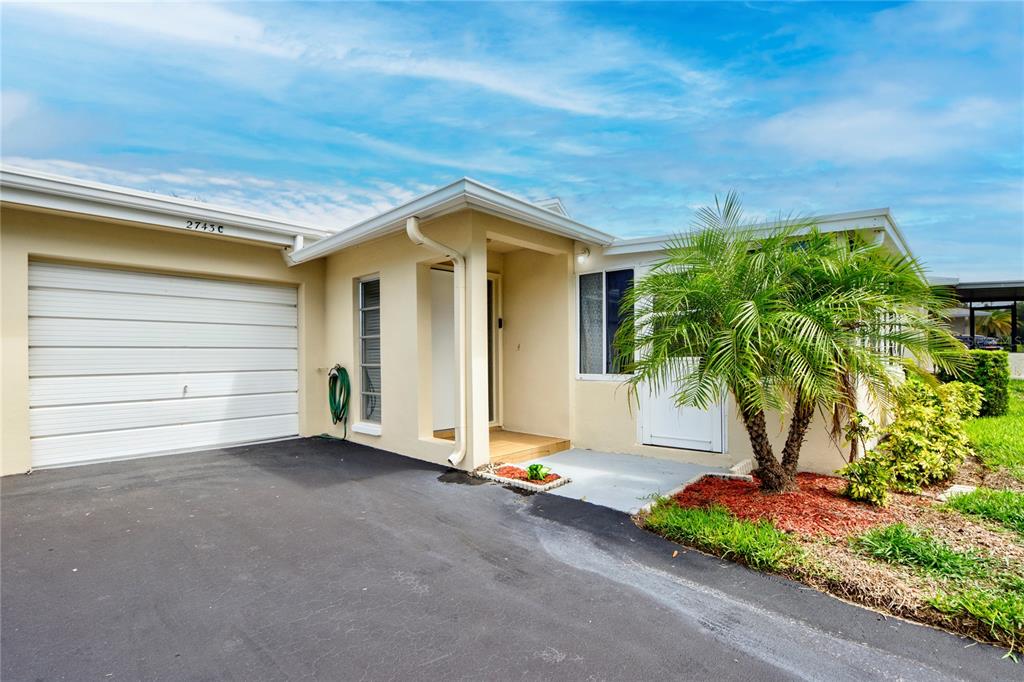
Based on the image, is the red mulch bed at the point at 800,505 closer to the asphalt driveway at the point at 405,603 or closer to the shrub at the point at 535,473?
the asphalt driveway at the point at 405,603

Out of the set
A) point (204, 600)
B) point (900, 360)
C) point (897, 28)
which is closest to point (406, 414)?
point (204, 600)

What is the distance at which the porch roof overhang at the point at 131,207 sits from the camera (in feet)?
16.6

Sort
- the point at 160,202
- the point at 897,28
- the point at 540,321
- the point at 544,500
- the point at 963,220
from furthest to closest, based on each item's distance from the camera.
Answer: the point at 963,220, the point at 540,321, the point at 897,28, the point at 160,202, the point at 544,500

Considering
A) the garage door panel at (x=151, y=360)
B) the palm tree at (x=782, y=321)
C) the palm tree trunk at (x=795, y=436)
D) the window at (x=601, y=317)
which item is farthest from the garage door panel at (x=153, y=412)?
the palm tree trunk at (x=795, y=436)

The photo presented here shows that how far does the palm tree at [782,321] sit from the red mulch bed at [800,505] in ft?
0.80

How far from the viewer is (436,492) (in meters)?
4.82

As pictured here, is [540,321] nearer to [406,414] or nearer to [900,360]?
[406,414]

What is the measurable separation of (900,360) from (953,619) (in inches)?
77.9

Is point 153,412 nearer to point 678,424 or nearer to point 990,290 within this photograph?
point 678,424

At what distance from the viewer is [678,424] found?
597 cm

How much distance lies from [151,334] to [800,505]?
25.2 ft

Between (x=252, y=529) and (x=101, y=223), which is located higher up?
(x=101, y=223)

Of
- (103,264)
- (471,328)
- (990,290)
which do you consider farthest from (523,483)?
(990,290)

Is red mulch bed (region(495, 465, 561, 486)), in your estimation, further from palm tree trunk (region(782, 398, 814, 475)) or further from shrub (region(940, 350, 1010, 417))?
shrub (region(940, 350, 1010, 417))
